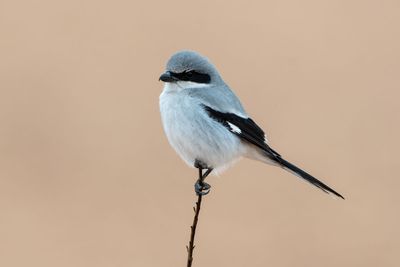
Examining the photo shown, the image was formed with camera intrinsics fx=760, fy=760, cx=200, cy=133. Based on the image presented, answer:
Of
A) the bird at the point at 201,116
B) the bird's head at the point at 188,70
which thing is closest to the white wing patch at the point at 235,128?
the bird at the point at 201,116

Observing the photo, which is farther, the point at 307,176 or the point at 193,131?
the point at 307,176

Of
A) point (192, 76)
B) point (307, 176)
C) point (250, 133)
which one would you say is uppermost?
point (192, 76)

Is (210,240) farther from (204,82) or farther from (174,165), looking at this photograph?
(204,82)

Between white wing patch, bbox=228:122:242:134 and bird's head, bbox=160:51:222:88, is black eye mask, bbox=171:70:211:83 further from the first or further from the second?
white wing patch, bbox=228:122:242:134

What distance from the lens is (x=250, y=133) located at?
2635 mm

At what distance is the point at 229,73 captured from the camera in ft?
16.1

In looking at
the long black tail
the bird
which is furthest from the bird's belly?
the long black tail

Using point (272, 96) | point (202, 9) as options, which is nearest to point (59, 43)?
point (202, 9)

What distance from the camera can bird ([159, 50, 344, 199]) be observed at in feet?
8.17

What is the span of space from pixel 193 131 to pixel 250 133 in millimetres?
234

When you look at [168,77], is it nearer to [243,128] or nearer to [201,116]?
[201,116]

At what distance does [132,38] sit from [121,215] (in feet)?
5.22

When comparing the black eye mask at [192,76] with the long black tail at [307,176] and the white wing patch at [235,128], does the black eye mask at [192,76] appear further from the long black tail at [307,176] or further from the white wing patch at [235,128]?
the long black tail at [307,176]

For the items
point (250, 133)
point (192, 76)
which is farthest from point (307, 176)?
point (192, 76)
